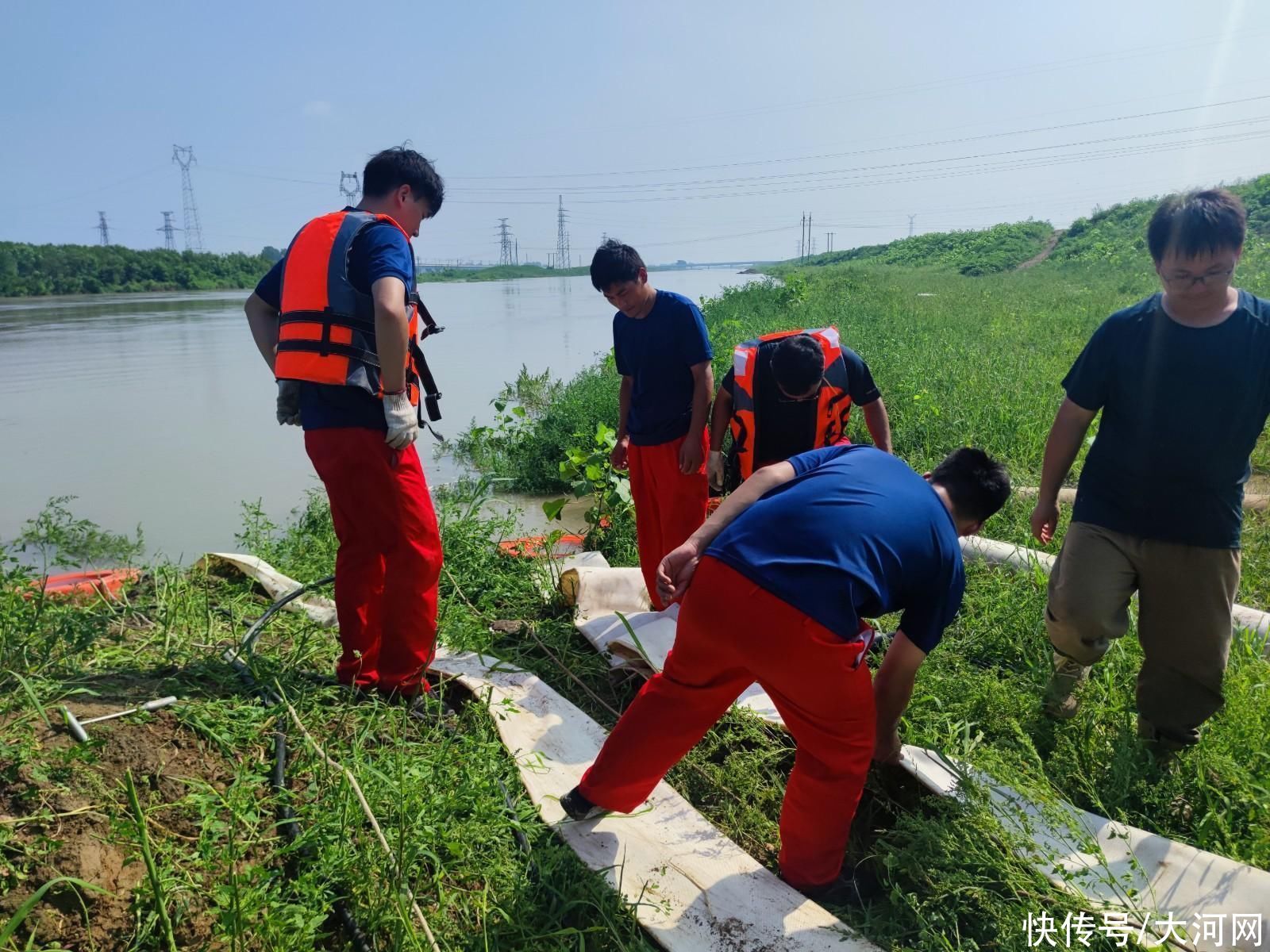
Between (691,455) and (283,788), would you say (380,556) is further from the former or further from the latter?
Result: (691,455)

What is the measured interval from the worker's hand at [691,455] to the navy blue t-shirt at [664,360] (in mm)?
108

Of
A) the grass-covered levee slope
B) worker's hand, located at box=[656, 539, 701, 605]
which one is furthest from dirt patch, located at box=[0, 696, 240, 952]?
worker's hand, located at box=[656, 539, 701, 605]

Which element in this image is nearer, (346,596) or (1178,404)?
(1178,404)

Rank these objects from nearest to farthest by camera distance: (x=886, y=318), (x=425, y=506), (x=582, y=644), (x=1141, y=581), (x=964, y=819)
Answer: (x=964, y=819)
(x=1141, y=581)
(x=425, y=506)
(x=582, y=644)
(x=886, y=318)

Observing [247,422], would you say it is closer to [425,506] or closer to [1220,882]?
[425,506]

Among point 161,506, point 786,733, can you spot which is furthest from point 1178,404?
point 161,506

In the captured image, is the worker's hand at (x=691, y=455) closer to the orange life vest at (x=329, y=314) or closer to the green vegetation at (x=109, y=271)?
the orange life vest at (x=329, y=314)

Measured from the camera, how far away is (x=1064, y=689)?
2762 millimetres

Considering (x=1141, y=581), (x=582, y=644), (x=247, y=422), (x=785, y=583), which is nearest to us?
(x=785, y=583)

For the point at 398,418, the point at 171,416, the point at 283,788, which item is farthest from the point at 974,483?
the point at 171,416

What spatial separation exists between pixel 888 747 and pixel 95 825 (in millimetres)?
2075

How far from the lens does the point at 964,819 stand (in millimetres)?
2072

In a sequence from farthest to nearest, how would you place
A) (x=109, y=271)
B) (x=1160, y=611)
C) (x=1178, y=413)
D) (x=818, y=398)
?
(x=109, y=271), (x=818, y=398), (x=1160, y=611), (x=1178, y=413)

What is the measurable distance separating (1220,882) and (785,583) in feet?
4.26
